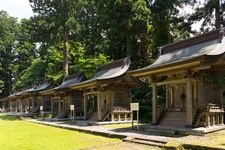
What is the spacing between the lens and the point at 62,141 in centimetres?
1648

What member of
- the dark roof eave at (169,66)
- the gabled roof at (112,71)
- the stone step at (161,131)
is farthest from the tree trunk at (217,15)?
the stone step at (161,131)

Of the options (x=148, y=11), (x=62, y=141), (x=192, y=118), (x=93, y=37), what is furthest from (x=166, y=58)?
(x=93, y=37)

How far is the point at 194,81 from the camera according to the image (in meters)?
17.7

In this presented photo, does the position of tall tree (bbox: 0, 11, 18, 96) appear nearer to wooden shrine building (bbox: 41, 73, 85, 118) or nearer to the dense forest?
the dense forest

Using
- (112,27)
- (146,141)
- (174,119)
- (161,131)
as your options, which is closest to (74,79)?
(112,27)

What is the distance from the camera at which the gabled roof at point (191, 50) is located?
54.2 ft

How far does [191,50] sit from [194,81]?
2567 mm

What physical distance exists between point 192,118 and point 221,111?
199 centimetres

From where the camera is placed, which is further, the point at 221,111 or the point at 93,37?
the point at 93,37

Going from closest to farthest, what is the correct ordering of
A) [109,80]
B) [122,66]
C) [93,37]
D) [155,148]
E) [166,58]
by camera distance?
[155,148] → [166,58] → [109,80] → [122,66] → [93,37]

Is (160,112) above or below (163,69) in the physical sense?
below

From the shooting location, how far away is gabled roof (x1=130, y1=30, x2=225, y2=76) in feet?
54.2

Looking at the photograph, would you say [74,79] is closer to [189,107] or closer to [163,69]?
[163,69]

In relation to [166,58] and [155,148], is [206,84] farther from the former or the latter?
[155,148]
